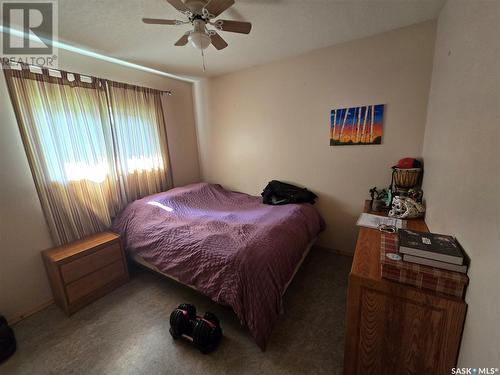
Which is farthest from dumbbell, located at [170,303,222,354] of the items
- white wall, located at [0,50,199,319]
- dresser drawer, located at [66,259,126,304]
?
white wall, located at [0,50,199,319]

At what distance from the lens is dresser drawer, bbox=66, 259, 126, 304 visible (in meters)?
1.85

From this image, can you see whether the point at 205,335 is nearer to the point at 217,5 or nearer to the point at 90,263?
the point at 90,263

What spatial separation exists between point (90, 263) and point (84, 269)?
6 centimetres

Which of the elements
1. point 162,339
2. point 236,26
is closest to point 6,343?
point 162,339

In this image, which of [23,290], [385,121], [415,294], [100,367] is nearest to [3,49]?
[23,290]

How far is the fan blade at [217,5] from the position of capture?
128cm

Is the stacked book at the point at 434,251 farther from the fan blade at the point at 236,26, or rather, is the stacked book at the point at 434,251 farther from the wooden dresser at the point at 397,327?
the fan blade at the point at 236,26

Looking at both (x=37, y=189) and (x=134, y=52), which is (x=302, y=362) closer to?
(x=37, y=189)

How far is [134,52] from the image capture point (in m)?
2.26

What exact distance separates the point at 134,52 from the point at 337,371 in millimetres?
3382

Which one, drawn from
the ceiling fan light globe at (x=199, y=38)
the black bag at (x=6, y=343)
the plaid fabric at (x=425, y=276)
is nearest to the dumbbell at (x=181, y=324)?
the black bag at (x=6, y=343)

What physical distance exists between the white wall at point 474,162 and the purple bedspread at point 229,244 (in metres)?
1.02

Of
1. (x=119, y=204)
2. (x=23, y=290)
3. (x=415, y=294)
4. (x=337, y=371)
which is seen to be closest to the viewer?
(x=415, y=294)

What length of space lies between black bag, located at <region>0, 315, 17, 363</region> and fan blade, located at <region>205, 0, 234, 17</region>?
2706mm
